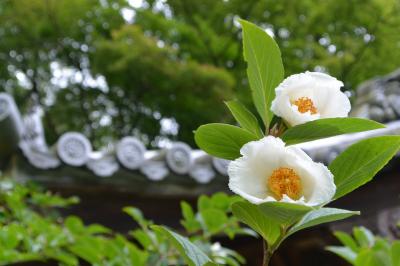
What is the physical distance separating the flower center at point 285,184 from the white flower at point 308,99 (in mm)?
61

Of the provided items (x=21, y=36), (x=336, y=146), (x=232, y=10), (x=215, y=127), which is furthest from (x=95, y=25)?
(x=215, y=127)

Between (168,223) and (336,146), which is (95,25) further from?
(336,146)

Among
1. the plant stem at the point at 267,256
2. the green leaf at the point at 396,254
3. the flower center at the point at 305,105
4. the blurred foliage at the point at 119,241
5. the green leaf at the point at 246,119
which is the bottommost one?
the blurred foliage at the point at 119,241

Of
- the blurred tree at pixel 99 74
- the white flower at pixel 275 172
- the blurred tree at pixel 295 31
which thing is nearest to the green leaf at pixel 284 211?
the white flower at pixel 275 172

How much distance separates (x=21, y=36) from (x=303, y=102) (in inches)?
315

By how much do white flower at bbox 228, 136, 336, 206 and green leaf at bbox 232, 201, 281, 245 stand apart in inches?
1.5

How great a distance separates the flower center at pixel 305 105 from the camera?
586 millimetres

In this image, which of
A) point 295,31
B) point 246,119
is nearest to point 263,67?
point 246,119

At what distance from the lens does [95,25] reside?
8.28m

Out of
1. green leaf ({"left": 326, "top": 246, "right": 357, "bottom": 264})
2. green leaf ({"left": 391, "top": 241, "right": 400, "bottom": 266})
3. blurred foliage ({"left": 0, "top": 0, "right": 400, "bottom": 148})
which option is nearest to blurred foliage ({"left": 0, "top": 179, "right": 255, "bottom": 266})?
green leaf ({"left": 326, "top": 246, "right": 357, "bottom": 264})

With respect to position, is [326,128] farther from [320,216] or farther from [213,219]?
[213,219]

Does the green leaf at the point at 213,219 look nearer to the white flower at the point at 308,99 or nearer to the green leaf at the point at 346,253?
the green leaf at the point at 346,253

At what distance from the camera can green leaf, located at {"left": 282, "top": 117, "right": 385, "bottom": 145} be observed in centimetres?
56

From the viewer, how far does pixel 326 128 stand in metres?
0.56
